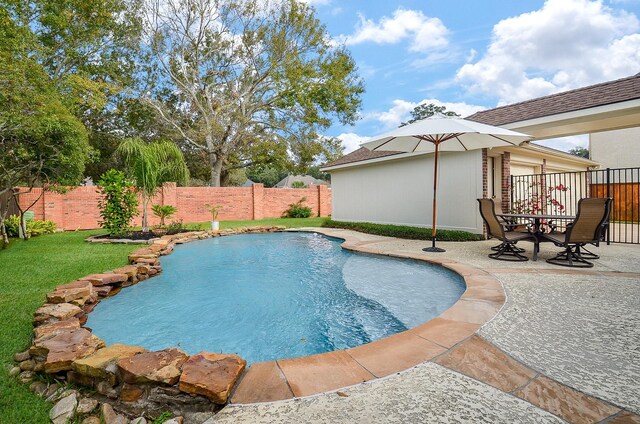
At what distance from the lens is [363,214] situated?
42.3ft

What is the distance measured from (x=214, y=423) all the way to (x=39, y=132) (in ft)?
26.6

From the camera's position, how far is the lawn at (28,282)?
75.4 inches

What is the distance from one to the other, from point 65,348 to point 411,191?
9.97 m

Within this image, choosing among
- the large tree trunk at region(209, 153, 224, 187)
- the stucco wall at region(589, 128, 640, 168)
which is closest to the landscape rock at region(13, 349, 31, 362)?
the large tree trunk at region(209, 153, 224, 187)

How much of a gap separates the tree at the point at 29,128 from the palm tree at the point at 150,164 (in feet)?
4.32

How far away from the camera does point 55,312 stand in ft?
10.8

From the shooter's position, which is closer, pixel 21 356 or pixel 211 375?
pixel 211 375

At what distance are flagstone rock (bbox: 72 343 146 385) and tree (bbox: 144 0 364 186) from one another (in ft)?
62.0

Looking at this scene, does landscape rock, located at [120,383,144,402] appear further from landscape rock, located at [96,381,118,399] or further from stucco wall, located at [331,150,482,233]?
stucco wall, located at [331,150,482,233]

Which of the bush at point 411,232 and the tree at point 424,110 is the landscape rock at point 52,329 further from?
the tree at point 424,110

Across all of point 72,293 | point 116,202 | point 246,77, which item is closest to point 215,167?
point 246,77

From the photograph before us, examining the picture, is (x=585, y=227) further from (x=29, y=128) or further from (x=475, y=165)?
(x=29, y=128)

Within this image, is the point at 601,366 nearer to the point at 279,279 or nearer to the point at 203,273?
the point at 279,279

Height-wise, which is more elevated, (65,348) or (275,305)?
(65,348)
